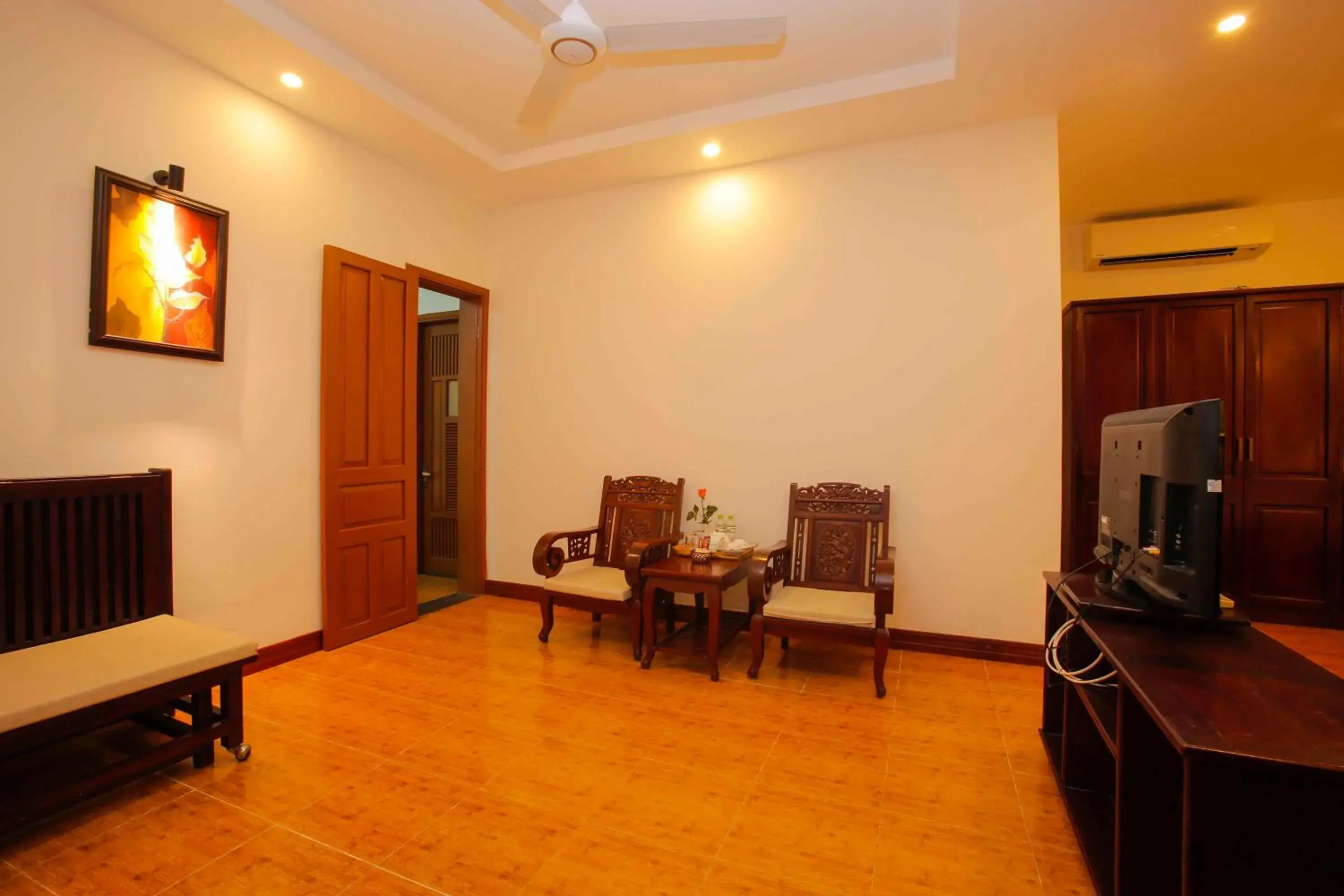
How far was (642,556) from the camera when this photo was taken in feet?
11.7

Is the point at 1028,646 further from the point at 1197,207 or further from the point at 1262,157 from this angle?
the point at 1197,207

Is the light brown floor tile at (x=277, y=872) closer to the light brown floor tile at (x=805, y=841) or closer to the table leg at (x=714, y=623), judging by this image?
the light brown floor tile at (x=805, y=841)

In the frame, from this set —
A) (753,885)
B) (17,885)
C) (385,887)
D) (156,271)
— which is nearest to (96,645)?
(17,885)

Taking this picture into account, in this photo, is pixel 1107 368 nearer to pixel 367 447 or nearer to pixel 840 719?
pixel 840 719

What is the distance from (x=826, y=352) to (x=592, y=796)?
2.83 metres

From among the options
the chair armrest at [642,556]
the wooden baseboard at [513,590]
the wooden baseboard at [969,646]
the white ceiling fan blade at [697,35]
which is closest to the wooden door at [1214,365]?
the wooden baseboard at [969,646]

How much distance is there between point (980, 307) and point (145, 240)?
4.28 metres

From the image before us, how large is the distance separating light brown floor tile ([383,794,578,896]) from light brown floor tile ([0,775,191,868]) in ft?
3.24

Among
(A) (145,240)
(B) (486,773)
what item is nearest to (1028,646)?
(B) (486,773)

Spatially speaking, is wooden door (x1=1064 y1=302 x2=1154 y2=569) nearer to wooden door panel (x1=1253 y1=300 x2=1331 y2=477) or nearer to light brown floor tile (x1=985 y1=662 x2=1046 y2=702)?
wooden door panel (x1=1253 y1=300 x2=1331 y2=477)

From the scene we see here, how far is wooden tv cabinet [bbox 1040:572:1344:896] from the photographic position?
113 centimetres

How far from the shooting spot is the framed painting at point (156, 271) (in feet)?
8.88

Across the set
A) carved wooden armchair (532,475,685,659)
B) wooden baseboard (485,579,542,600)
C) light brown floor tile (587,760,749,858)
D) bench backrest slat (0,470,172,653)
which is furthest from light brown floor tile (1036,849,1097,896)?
wooden baseboard (485,579,542,600)

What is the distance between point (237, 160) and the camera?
129 inches
